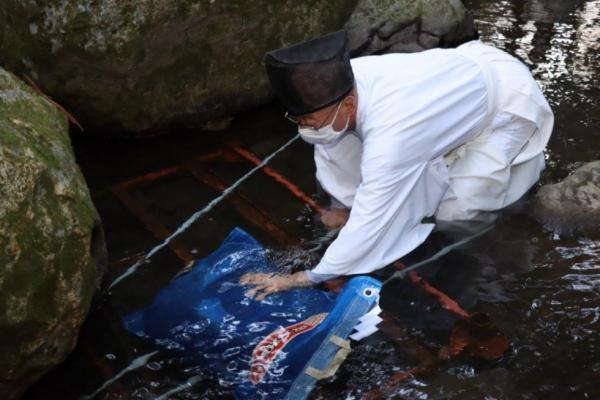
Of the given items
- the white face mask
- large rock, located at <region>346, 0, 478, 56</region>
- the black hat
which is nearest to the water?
the white face mask

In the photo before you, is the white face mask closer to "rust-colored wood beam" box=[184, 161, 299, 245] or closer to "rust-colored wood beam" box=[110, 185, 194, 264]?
"rust-colored wood beam" box=[184, 161, 299, 245]

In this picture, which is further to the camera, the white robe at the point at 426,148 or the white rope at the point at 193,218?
the white rope at the point at 193,218

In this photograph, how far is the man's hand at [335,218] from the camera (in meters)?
3.72

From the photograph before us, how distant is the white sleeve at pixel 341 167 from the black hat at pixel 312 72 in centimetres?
69

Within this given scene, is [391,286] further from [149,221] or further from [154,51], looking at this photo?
[154,51]

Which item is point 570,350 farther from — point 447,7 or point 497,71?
point 447,7

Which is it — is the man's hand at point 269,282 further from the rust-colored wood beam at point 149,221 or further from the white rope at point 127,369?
the rust-colored wood beam at point 149,221

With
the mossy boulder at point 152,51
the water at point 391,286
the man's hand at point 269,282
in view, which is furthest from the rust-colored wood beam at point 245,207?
the man's hand at point 269,282

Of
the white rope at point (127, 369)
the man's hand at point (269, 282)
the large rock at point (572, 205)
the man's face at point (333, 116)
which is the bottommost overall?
the large rock at point (572, 205)

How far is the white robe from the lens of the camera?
2869mm

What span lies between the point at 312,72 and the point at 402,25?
9.72 ft

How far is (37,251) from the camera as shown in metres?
2.40

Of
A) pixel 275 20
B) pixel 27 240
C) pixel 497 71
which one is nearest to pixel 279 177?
pixel 275 20

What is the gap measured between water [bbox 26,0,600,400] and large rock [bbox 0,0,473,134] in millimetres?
204
